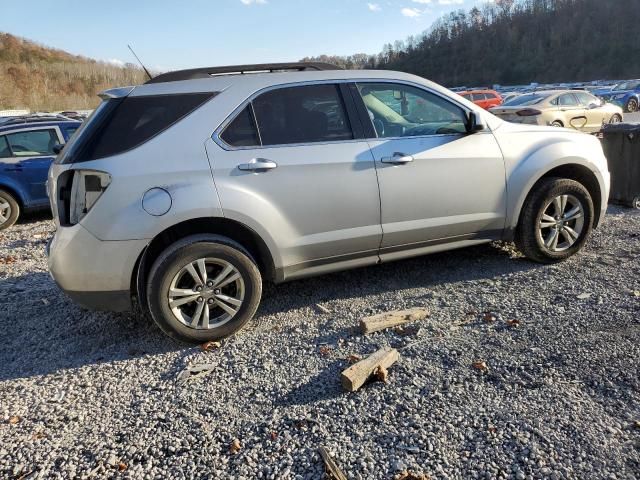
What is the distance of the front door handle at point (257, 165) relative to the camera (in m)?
3.58

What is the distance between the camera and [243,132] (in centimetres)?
369

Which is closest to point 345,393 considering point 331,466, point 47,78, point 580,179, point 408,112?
point 331,466

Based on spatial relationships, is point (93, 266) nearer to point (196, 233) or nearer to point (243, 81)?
point (196, 233)

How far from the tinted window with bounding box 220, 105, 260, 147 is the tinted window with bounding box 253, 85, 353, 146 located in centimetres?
5

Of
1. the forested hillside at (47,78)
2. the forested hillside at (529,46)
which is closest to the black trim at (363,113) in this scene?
the forested hillside at (47,78)

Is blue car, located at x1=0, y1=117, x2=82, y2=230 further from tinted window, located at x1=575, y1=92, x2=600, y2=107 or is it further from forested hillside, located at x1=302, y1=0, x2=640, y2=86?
forested hillside, located at x1=302, y1=0, x2=640, y2=86

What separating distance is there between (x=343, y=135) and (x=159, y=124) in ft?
4.48

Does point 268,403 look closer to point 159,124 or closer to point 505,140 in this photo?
point 159,124

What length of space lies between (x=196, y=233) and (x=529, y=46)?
118 metres

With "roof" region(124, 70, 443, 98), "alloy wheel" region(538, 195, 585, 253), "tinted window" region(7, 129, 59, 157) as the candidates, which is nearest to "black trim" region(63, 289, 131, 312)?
"roof" region(124, 70, 443, 98)

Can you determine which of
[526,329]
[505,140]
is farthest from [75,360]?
[505,140]

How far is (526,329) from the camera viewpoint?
356 centimetres

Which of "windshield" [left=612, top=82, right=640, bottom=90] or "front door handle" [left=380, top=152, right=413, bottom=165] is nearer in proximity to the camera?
"front door handle" [left=380, top=152, right=413, bottom=165]

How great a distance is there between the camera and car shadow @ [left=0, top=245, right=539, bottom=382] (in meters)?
3.63
